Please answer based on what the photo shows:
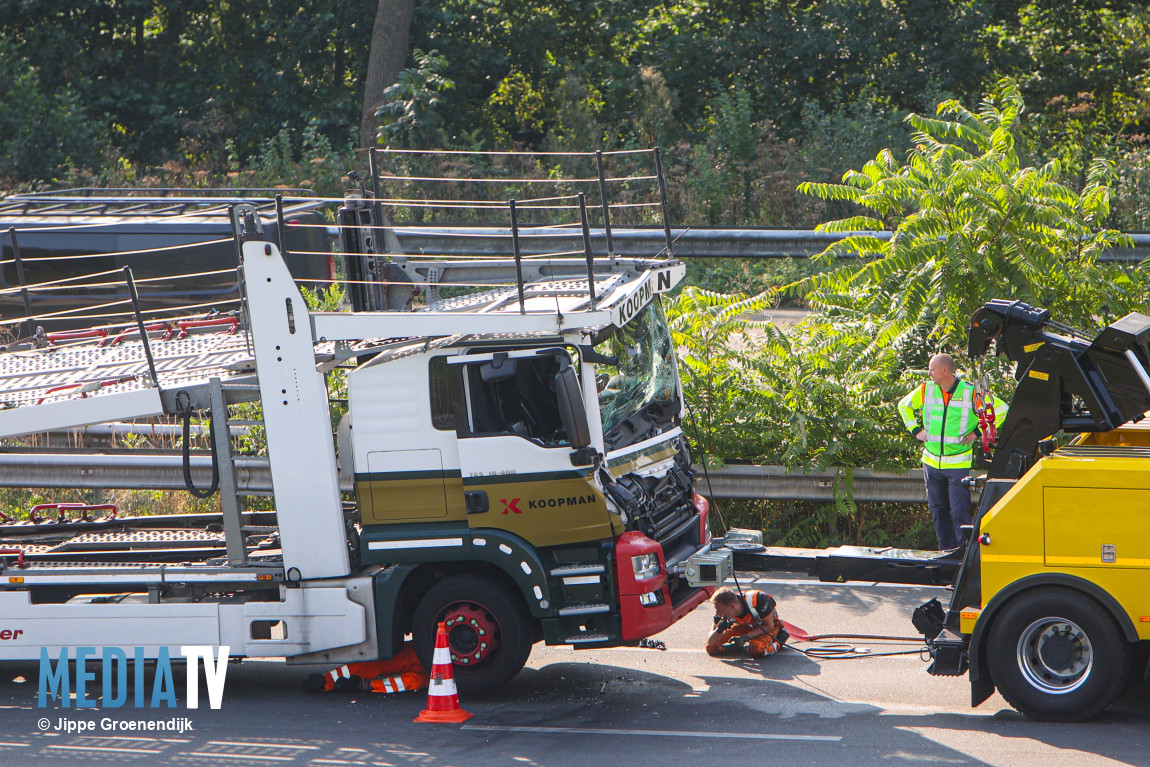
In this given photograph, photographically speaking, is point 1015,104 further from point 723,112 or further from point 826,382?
point 723,112

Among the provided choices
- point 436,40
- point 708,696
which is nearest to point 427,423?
point 708,696

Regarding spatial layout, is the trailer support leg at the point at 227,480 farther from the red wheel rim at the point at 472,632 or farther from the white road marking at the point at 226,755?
the red wheel rim at the point at 472,632

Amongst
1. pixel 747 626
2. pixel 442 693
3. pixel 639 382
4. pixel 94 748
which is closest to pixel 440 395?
pixel 639 382

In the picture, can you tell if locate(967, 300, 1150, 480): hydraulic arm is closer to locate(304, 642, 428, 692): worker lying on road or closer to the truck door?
the truck door

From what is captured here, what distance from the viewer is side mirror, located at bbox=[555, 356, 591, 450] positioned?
7531 millimetres

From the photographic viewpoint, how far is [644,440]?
331 inches

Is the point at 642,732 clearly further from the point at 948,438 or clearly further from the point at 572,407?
the point at 948,438

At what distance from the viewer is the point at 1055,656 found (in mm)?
7297

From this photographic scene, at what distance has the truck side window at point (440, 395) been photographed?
796cm

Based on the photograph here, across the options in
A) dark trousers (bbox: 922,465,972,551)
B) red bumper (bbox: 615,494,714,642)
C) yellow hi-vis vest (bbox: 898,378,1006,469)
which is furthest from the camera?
dark trousers (bbox: 922,465,972,551)

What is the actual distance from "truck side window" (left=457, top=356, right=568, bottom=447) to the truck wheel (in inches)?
39.7

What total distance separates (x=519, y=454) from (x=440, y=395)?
625 millimetres

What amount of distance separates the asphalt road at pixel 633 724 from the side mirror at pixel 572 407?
1.81 metres

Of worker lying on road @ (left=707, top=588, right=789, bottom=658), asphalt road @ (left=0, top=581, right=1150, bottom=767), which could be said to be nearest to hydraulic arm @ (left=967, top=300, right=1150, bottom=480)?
asphalt road @ (left=0, top=581, right=1150, bottom=767)
